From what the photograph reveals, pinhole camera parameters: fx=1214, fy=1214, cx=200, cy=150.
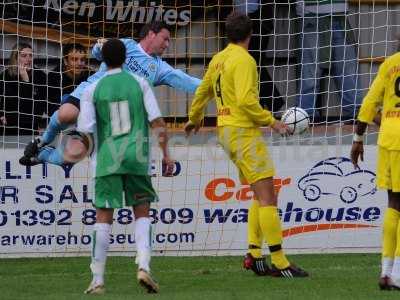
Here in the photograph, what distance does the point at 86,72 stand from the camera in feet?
44.5

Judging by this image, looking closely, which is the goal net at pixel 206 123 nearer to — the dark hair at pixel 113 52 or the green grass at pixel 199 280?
the green grass at pixel 199 280

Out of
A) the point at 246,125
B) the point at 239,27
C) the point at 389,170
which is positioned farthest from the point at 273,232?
the point at 239,27

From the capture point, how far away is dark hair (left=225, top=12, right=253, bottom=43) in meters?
10.1

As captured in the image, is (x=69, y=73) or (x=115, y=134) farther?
(x=69, y=73)

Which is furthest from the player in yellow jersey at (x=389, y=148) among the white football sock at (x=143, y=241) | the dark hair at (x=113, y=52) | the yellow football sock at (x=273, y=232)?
the dark hair at (x=113, y=52)

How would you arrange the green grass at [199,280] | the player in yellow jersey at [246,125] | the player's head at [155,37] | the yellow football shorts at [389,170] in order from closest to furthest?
the green grass at [199,280]
the yellow football shorts at [389,170]
the player in yellow jersey at [246,125]
the player's head at [155,37]

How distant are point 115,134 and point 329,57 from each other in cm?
538

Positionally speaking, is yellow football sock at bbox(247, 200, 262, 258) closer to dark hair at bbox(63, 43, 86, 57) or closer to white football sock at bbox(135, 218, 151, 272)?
white football sock at bbox(135, 218, 151, 272)

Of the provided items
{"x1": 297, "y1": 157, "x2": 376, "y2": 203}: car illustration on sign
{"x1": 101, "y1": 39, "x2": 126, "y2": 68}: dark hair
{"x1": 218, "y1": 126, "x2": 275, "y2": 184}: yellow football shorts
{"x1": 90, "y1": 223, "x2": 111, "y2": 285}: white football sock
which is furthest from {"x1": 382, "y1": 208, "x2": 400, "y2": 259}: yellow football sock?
{"x1": 297, "y1": 157, "x2": 376, "y2": 203}: car illustration on sign

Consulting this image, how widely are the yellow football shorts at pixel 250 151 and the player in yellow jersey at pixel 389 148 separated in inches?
43.4

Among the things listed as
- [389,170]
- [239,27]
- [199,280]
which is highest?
[239,27]

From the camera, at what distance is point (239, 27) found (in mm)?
10102

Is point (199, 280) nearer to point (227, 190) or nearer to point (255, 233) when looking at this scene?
point (255, 233)

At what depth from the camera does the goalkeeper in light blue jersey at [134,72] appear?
11703 mm
